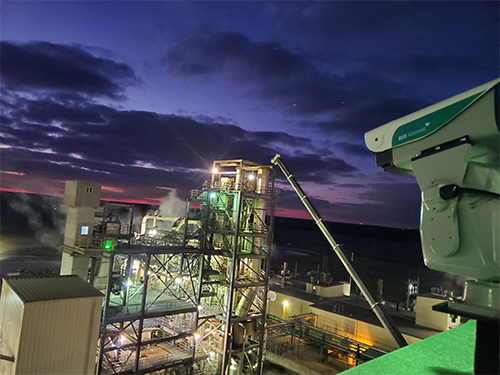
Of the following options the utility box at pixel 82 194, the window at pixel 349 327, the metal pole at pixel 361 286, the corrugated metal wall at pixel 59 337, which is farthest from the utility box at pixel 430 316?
the utility box at pixel 82 194

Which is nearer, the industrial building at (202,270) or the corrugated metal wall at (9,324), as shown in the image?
the corrugated metal wall at (9,324)

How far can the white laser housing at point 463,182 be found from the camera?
228cm

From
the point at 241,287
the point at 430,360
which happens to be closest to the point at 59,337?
the point at 241,287

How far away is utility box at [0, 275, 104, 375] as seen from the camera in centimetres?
1366

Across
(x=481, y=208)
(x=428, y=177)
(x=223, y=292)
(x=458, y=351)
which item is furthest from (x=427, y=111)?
(x=223, y=292)

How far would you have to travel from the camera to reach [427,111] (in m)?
2.81

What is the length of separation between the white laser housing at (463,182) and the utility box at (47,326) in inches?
645

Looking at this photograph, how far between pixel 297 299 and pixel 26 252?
232ft

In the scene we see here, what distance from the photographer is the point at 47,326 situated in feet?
47.0

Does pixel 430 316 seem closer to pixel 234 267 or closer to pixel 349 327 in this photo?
pixel 349 327

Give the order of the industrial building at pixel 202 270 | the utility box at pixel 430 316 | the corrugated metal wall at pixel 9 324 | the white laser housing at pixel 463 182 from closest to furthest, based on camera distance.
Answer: the white laser housing at pixel 463 182, the corrugated metal wall at pixel 9 324, the industrial building at pixel 202 270, the utility box at pixel 430 316

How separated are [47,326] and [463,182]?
17.1 meters

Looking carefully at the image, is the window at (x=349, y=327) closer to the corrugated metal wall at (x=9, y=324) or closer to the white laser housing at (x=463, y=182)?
the corrugated metal wall at (x=9, y=324)

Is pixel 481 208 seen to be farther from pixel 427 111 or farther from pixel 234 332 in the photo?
pixel 234 332
